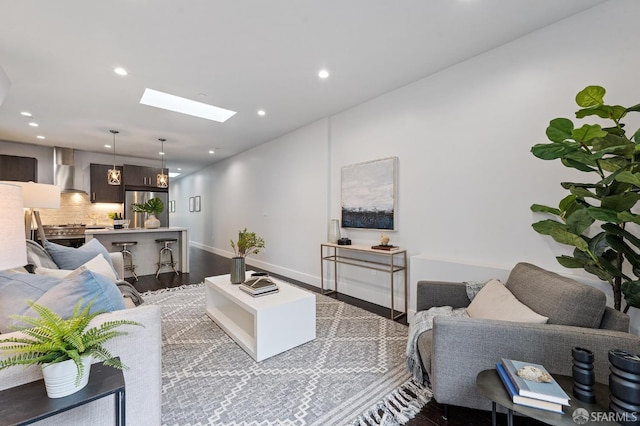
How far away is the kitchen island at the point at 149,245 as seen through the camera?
5164mm

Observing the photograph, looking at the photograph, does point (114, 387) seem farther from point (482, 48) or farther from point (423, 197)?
point (482, 48)

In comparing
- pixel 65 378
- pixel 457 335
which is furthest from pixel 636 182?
pixel 65 378

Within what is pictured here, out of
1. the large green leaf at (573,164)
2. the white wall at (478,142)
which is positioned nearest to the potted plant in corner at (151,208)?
the white wall at (478,142)

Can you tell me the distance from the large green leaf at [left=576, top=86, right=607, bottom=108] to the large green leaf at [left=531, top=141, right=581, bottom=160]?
0.27 meters

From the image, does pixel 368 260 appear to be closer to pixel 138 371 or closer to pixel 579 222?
pixel 579 222

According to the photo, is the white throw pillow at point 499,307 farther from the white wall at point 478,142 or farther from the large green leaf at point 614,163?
the large green leaf at point 614,163

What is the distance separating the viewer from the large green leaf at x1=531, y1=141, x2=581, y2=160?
1634 mm

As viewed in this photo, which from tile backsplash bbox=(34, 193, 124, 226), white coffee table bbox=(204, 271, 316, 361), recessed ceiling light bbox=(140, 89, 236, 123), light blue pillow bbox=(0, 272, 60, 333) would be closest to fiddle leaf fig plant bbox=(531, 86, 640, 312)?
white coffee table bbox=(204, 271, 316, 361)

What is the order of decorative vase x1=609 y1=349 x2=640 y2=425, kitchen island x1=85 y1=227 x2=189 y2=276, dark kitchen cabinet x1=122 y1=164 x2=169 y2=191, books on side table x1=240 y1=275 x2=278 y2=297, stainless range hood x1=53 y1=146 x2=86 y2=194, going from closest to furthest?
1. decorative vase x1=609 y1=349 x2=640 y2=425
2. books on side table x1=240 y1=275 x2=278 y2=297
3. kitchen island x1=85 y1=227 x2=189 y2=276
4. stainless range hood x1=53 y1=146 x2=86 y2=194
5. dark kitchen cabinet x1=122 y1=164 x2=169 y2=191

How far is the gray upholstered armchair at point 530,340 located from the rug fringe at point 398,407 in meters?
0.30

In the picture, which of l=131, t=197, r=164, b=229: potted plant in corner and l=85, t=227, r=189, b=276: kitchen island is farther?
l=131, t=197, r=164, b=229: potted plant in corner

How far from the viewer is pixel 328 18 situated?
7.27 ft

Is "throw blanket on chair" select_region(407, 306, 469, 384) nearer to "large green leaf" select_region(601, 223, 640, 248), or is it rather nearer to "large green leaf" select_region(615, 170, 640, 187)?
"large green leaf" select_region(601, 223, 640, 248)

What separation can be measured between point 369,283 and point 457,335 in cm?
236
